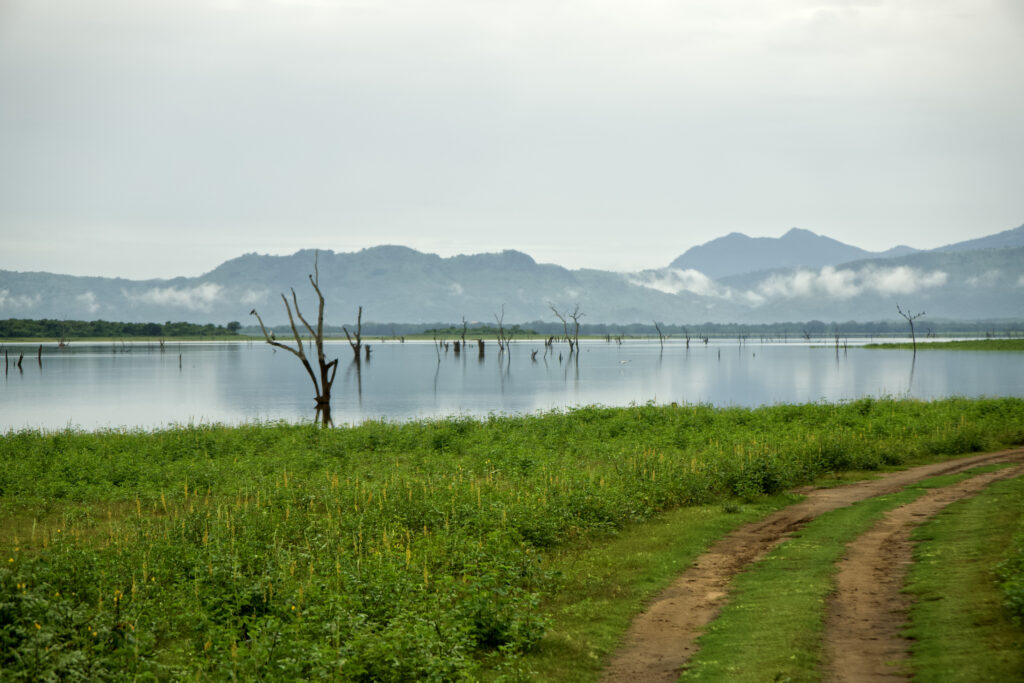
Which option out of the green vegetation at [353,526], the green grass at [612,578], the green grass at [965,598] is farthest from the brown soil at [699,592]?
the green grass at [965,598]

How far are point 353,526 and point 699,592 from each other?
626cm

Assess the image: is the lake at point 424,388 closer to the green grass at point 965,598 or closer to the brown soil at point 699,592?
the brown soil at point 699,592

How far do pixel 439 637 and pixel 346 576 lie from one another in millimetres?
2312

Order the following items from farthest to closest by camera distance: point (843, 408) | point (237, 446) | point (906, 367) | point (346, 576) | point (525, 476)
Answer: point (906, 367)
point (843, 408)
point (237, 446)
point (525, 476)
point (346, 576)

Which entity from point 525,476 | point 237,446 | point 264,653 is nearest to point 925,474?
point 525,476

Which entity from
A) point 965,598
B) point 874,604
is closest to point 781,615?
point 874,604

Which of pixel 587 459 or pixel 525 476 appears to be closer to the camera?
pixel 525 476

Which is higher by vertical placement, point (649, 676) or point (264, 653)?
point (264, 653)

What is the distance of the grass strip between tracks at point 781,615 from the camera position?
8984mm

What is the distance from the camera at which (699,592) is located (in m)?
12.3

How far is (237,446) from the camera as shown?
86.9 feet

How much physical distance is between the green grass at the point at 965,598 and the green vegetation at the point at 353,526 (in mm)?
3716

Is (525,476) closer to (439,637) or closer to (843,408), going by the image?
(439,637)

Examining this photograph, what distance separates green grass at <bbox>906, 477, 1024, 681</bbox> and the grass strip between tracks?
1.10 m
